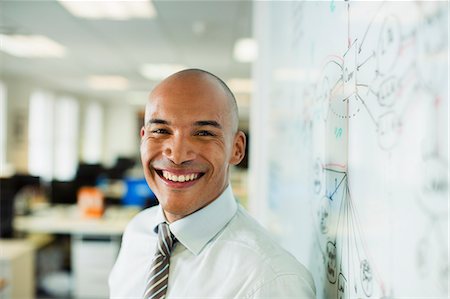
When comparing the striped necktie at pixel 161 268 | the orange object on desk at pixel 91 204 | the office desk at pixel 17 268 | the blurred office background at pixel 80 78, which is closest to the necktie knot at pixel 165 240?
the striped necktie at pixel 161 268

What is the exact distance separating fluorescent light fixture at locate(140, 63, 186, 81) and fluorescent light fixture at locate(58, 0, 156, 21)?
234 centimetres

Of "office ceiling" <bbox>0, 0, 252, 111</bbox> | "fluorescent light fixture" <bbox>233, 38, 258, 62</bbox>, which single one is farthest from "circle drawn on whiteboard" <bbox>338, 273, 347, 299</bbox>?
"fluorescent light fixture" <bbox>233, 38, 258, 62</bbox>

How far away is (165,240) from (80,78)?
7713 mm

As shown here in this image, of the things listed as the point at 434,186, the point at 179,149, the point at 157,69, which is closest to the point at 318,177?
the point at 179,149

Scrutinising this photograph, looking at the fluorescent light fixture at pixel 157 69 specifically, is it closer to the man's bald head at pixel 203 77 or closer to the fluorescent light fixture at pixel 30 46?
the fluorescent light fixture at pixel 30 46

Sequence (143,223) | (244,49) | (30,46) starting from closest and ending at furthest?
(143,223), (30,46), (244,49)

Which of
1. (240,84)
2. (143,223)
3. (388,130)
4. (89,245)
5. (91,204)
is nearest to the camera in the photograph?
(388,130)

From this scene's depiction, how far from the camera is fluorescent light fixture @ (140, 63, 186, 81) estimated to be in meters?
6.55

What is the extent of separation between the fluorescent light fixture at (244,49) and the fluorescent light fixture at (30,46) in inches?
84.5

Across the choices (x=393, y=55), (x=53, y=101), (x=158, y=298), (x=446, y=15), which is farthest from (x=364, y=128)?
(x=53, y=101)

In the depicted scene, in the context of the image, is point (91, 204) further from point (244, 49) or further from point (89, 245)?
point (244, 49)

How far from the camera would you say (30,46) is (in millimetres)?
5273

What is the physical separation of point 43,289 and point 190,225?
397 cm

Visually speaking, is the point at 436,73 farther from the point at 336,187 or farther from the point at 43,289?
the point at 43,289
